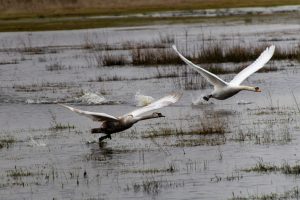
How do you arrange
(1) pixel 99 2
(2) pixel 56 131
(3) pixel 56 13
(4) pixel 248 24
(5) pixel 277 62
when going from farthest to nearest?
(1) pixel 99 2 < (3) pixel 56 13 < (4) pixel 248 24 < (5) pixel 277 62 < (2) pixel 56 131

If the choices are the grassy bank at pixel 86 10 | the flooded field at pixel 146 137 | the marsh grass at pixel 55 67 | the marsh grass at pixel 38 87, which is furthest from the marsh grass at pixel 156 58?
the grassy bank at pixel 86 10

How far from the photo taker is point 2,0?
76.6 m

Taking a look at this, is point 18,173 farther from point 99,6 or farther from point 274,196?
point 99,6

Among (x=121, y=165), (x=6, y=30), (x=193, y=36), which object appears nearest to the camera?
(x=121, y=165)

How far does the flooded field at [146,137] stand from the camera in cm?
1351

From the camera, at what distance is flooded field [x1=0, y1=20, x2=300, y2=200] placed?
13508mm

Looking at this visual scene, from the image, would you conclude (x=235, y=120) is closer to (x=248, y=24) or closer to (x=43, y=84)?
(x=43, y=84)

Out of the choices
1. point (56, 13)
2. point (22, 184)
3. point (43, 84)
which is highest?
point (56, 13)

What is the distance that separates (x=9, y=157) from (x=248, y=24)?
127 ft

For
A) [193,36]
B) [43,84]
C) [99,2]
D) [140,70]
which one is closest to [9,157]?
[43,84]

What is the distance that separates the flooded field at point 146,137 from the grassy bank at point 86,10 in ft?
94.0

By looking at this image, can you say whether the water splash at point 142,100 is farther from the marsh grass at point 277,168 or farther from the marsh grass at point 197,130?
the marsh grass at point 277,168

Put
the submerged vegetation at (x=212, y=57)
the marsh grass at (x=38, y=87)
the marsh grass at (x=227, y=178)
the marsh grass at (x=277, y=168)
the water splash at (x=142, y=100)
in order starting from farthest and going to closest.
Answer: the submerged vegetation at (x=212, y=57) → the marsh grass at (x=38, y=87) → the water splash at (x=142, y=100) → the marsh grass at (x=277, y=168) → the marsh grass at (x=227, y=178)

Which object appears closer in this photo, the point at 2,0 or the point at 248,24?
the point at 248,24
